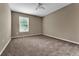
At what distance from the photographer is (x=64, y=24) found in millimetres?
5637

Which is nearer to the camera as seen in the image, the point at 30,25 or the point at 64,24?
the point at 64,24

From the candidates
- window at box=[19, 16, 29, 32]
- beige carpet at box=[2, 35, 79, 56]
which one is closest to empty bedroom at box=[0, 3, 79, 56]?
window at box=[19, 16, 29, 32]

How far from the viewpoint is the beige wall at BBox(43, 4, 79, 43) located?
15.6 feet

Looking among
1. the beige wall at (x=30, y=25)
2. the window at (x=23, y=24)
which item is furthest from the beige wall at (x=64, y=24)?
the window at (x=23, y=24)

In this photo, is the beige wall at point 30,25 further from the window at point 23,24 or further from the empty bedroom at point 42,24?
the window at point 23,24

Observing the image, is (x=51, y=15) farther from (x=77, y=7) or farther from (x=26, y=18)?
(x=77, y=7)

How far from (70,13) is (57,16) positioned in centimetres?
139

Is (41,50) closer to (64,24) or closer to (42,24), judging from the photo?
(64,24)

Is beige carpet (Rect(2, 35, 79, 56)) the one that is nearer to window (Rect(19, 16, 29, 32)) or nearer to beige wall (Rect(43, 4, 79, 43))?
beige wall (Rect(43, 4, 79, 43))

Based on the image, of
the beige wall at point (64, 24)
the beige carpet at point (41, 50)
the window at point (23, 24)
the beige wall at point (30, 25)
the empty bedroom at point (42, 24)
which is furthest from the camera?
the beige wall at point (30, 25)

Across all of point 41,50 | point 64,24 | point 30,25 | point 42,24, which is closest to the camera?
point 41,50

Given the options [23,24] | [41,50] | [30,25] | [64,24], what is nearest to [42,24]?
[30,25]

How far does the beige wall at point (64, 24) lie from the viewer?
4762mm

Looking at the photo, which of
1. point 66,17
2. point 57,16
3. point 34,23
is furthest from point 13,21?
point 66,17
